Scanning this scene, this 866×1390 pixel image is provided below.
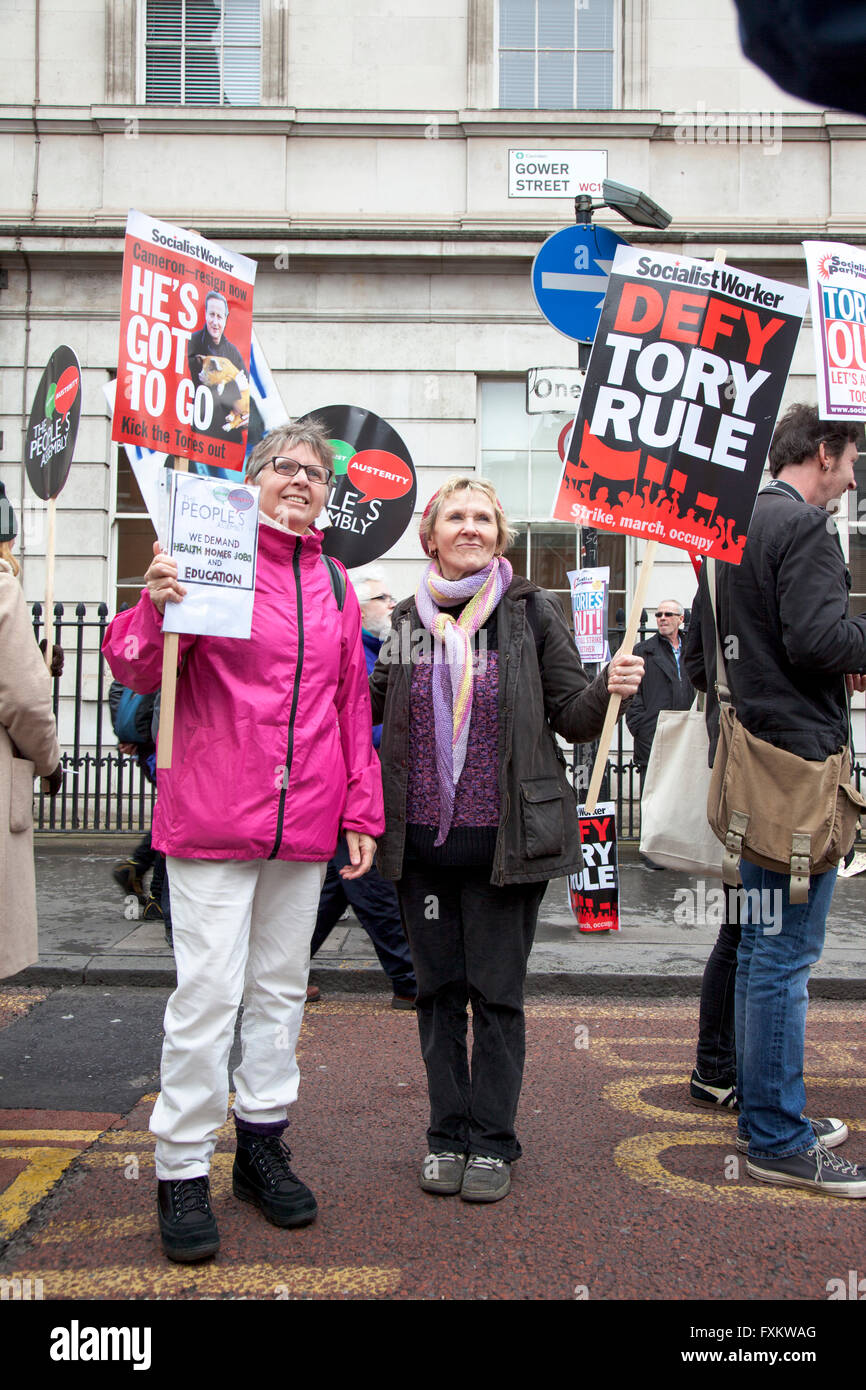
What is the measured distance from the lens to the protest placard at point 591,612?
261 inches

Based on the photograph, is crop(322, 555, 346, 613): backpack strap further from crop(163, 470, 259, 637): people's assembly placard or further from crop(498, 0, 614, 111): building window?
crop(498, 0, 614, 111): building window

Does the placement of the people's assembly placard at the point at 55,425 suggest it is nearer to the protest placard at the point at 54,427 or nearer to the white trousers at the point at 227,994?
the protest placard at the point at 54,427

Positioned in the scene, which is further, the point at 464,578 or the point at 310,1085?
→ the point at 310,1085

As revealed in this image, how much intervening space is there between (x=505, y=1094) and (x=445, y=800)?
0.86 metres

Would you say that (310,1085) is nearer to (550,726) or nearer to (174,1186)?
(174,1186)

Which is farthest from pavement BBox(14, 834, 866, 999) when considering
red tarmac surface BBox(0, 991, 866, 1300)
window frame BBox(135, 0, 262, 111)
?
window frame BBox(135, 0, 262, 111)

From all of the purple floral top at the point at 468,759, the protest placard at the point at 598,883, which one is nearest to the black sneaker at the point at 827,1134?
the purple floral top at the point at 468,759

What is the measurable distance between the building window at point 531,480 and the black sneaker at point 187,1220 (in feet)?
29.2

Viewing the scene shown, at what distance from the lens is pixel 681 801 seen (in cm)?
368

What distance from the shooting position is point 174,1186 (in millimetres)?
2803

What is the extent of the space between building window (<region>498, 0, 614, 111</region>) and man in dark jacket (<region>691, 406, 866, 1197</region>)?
30.6 ft

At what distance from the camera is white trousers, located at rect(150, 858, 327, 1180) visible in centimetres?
279
